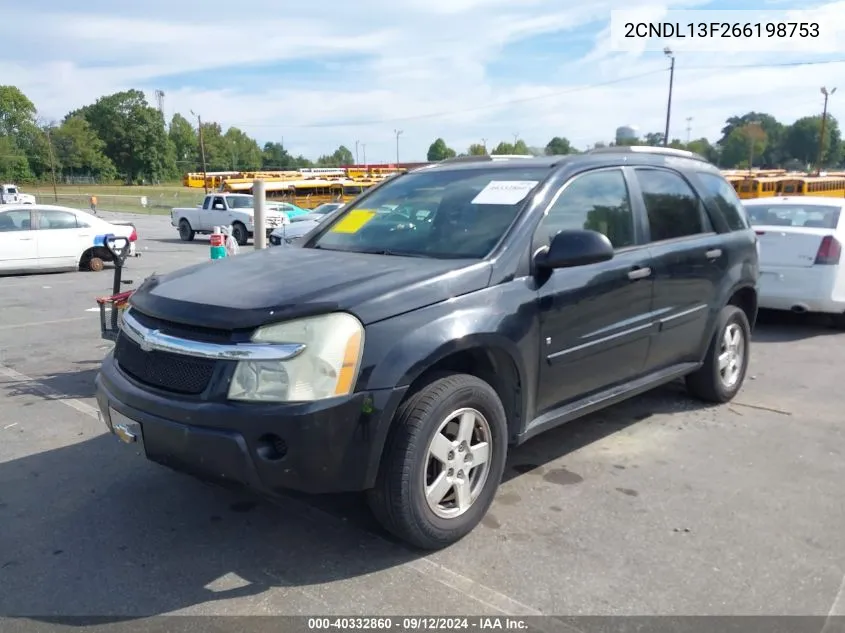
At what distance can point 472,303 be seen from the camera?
11.7 feet

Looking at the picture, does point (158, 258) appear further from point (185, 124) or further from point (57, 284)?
point (185, 124)

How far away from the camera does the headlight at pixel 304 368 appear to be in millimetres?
3076

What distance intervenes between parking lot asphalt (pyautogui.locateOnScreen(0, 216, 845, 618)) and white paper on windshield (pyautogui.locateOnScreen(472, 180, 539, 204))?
156cm

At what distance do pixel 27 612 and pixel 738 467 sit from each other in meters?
3.73

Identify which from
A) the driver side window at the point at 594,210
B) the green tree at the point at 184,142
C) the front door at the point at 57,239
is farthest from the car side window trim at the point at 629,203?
the green tree at the point at 184,142

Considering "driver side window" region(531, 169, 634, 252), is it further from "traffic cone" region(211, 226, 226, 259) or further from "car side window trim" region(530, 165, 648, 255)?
"traffic cone" region(211, 226, 226, 259)

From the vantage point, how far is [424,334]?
3.32 metres

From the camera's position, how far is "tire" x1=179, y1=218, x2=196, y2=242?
2684 centimetres

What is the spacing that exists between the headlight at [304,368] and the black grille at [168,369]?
0.18 metres

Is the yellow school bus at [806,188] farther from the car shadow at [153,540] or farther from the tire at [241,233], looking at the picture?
the car shadow at [153,540]

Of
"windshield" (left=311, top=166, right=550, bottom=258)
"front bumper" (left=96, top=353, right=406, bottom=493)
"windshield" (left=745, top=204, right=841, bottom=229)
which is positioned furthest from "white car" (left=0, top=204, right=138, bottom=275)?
"front bumper" (left=96, top=353, right=406, bottom=493)

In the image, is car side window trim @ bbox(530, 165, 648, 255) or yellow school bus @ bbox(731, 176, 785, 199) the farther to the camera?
yellow school bus @ bbox(731, 176, 785, 199)

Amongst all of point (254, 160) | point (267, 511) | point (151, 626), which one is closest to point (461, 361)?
point (267, 511)

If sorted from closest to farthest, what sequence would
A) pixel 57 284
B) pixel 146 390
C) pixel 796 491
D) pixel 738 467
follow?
pixel 146 390 → pixel 796 491 → pixel 738 467 → pixel 57 284
